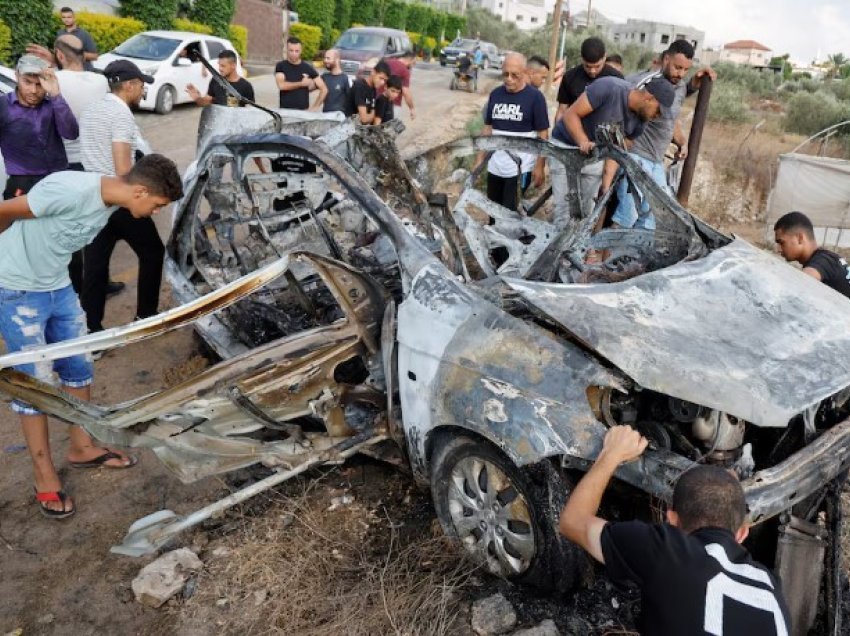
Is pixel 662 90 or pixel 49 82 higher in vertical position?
pixel 662 90

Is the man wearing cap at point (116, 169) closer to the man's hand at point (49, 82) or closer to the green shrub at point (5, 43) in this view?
the man's hand at point (49, 82)

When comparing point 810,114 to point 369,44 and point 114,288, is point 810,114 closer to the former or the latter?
point 369,44

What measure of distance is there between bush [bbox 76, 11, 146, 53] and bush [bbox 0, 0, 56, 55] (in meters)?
1.71

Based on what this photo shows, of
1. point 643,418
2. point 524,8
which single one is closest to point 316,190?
point 643,418

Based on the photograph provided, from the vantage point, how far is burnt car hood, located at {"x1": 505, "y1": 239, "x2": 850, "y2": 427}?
2.39 meters

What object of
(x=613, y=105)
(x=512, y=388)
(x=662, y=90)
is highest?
(x=662, y=90)

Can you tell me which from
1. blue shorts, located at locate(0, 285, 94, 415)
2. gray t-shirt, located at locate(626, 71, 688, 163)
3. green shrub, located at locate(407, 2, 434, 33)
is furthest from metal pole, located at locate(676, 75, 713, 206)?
green shrub, located at locate(407, 2, 434, 33)

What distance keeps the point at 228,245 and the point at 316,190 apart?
2.18ft

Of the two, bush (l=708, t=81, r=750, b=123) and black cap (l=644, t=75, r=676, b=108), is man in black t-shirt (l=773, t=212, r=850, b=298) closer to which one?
black cap (l=644, t=75, r=676, b=108)

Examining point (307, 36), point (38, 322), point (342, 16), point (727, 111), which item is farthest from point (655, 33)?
point (38, 322)

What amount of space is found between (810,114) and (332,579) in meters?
23.1

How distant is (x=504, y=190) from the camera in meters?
6.26

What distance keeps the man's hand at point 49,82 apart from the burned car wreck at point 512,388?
1936 millimetres

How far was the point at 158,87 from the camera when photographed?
1284cm
